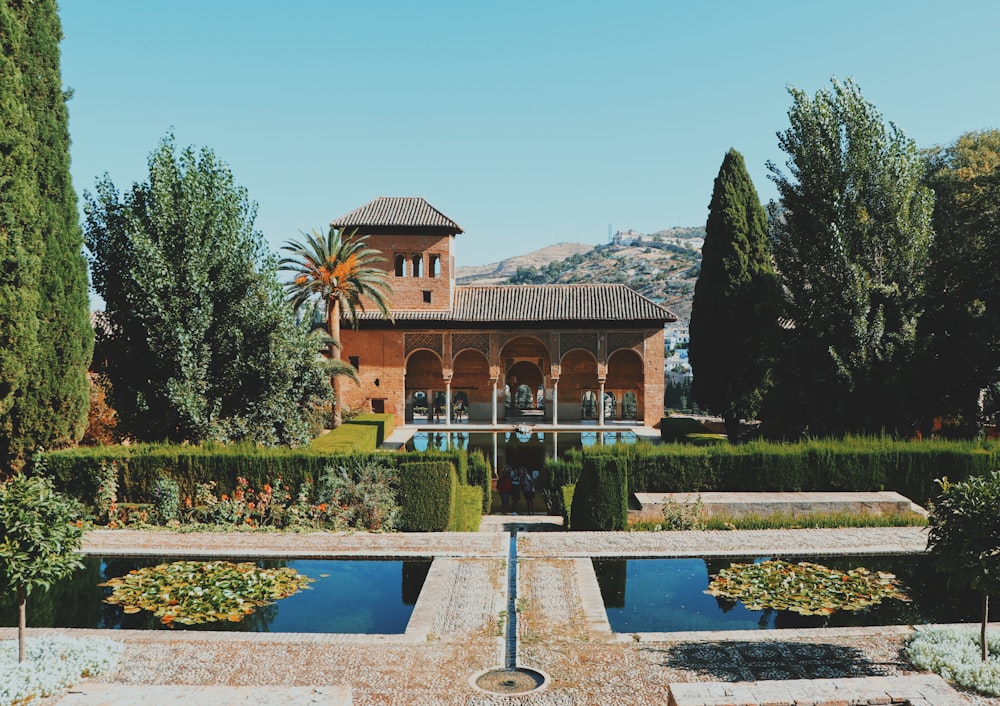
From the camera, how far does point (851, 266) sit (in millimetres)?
18031

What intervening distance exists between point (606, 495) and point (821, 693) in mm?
6715

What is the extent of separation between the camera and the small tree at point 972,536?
21.2 ft

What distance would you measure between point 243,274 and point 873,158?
13827 millimetres

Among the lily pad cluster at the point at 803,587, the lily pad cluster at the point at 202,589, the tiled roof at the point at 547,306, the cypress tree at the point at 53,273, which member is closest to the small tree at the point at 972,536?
the lily pad cluster at the point at 803,587

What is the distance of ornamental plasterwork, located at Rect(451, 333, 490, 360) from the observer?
31.6 meters

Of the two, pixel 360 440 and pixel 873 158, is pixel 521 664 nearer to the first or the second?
pixel 360 440

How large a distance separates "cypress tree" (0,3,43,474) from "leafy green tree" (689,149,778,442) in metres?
16.8

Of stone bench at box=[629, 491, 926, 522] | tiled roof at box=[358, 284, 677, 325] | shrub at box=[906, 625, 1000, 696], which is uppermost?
tiled roof at box=[358, 284, 677, 325]

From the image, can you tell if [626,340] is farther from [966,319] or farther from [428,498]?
[428,498]

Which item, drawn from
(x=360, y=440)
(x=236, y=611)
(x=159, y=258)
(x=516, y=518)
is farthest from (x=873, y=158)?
(x=236, y=611)

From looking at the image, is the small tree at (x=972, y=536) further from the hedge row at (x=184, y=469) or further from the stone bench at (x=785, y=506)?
the hedge row at (x=184, y=469)

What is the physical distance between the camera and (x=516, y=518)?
49.8 feet

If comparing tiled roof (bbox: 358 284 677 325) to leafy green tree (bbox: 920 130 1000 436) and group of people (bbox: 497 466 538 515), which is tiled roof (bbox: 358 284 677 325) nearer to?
leafy green tree (bbox: 920 130 1000 436)

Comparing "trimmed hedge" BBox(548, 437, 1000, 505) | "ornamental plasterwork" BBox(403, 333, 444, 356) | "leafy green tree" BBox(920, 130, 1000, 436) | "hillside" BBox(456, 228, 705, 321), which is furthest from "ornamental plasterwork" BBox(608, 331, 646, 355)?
"hillside" BBox(456, 228, 705, 321)
